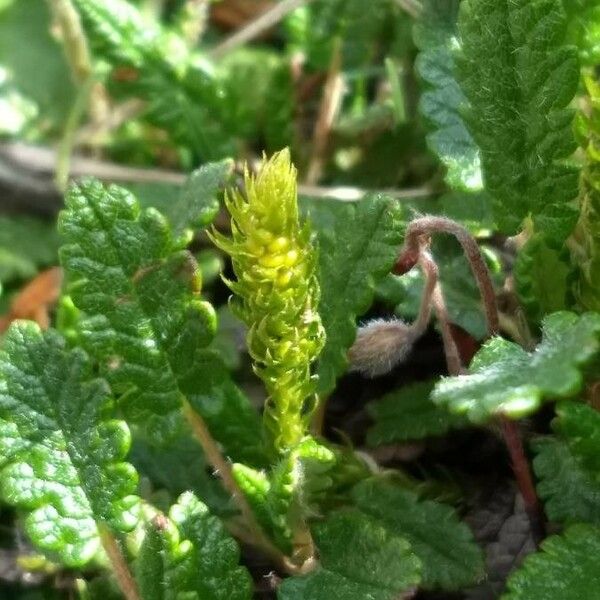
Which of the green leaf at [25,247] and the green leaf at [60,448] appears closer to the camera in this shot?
the green leaf at [60,448]

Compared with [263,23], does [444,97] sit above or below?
below

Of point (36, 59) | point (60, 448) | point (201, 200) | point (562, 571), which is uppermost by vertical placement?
point (36, 59)

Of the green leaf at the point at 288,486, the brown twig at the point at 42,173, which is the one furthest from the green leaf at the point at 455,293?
the brown twig at the point at 42,173

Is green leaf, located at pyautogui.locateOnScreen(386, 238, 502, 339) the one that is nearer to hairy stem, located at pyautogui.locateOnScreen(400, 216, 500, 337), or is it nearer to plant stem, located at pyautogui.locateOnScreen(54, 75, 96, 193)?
hairy stem, located at pyautogui.locateOnScreen(400, 216, 500, 337)

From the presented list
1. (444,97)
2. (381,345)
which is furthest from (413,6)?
(381,345)

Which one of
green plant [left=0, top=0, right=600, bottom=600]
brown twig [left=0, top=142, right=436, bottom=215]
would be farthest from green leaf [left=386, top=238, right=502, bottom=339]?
brown twig [left=0, top=142, right=436, bottom=215]

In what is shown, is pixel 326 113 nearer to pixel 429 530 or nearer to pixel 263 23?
pixel 263 23

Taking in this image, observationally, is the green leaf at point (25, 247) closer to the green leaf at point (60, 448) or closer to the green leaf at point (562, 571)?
the green leaf at point (60, 448)
